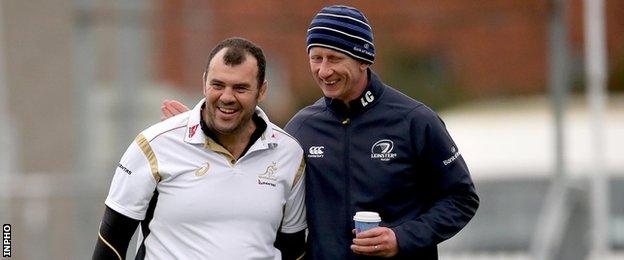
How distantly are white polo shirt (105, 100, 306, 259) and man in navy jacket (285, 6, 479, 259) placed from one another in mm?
Result: 239

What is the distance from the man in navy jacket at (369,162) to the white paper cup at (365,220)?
138 mm

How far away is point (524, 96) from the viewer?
32.8 meters

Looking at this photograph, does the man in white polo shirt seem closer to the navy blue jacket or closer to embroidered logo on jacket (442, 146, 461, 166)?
the navy blue jacket

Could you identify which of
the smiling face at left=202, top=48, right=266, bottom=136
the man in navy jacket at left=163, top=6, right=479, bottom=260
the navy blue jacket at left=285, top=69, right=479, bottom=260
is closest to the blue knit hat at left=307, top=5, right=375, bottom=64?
the man in navy jacket at left=163, top=6, right=479, bottom=260

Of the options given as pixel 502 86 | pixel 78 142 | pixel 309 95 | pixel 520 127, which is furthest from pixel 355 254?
pixel 502 86

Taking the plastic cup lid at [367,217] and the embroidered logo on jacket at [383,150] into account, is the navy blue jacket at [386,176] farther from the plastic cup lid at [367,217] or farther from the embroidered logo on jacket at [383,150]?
the plastic cup lid at [367,217]

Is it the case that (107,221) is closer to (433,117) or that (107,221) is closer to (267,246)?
(267,246)

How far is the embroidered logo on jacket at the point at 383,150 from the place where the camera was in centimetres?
556

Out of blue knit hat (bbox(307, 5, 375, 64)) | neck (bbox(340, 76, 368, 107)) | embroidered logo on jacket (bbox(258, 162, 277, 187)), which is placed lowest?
embroidered logo on jacket (bbox(258, 162, 277, 187))

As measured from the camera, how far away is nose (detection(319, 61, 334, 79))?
18.1ft

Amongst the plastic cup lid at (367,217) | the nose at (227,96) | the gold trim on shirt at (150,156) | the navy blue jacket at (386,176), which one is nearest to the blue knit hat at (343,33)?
the navy blue jacket at (386,176)

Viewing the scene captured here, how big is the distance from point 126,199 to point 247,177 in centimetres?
45

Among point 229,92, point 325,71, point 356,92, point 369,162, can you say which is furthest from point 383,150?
point 229,92

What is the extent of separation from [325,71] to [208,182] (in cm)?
60
